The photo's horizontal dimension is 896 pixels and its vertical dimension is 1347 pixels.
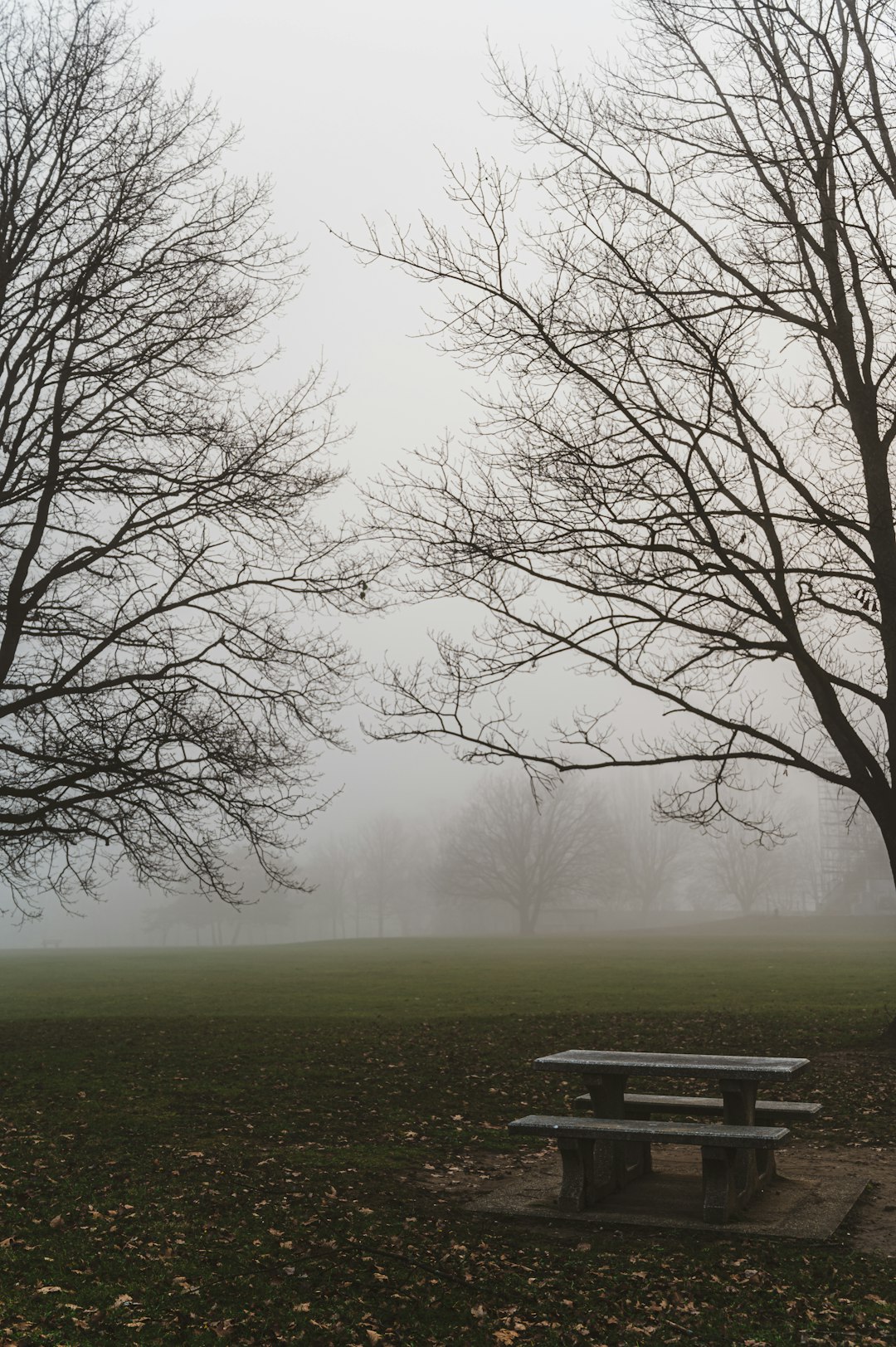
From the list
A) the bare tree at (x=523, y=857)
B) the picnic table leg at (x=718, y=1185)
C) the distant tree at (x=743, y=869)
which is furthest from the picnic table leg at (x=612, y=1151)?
the distant tree at (x=743, y=869)

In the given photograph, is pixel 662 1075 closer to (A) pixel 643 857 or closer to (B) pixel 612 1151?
(B) pixel 612 1151

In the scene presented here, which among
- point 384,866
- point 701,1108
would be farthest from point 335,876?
point 701,1108

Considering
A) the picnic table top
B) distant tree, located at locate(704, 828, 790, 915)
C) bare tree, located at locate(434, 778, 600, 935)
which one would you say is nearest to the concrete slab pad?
the picnic table top

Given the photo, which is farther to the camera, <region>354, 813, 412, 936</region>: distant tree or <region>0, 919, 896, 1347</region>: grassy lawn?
<region>354, 813, 412, 936</region>: distant tree

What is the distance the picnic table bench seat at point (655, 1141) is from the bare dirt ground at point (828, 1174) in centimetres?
65

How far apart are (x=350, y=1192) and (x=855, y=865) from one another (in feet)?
277

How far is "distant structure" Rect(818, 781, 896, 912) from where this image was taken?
76.1 metres

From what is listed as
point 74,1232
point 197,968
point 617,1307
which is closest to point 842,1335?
point 617,1307

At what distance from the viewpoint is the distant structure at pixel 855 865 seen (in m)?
76.1

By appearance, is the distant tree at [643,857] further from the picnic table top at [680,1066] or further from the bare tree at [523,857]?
the picnic table top at [680,1066]

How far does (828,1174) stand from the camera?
8023mm

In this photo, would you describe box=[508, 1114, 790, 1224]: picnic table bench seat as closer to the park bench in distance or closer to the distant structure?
the park bench in distance

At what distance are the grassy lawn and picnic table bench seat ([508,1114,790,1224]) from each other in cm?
46

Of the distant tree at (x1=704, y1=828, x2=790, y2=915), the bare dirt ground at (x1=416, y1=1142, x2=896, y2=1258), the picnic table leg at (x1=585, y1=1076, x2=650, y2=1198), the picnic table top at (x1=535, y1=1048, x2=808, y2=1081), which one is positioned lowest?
the bare dirt ground at (x1=416, y1=1142, x2=896, y2=1258)
